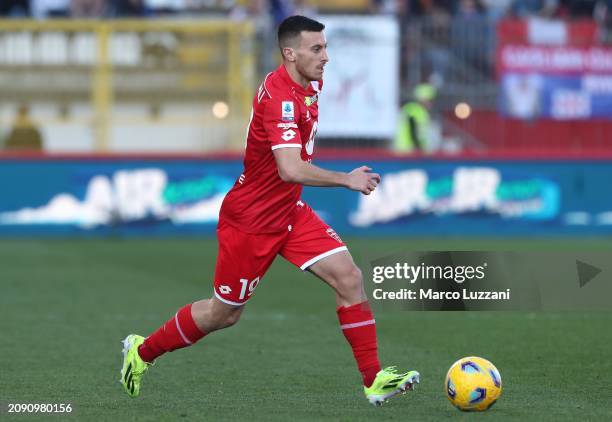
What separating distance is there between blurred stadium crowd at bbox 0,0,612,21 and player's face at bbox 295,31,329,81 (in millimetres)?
15804

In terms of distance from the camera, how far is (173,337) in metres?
7.91

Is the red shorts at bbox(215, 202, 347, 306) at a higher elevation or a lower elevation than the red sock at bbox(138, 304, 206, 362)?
higher

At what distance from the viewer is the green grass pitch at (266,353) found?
24.4ft

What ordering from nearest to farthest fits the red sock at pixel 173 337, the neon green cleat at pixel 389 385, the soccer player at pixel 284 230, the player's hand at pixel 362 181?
1. the player's hand at pixel 362 181
2. the neon green cleat at pixel 389 385
3. the soccer player at pixel 284 230
4. the red sock at pixel 173 337

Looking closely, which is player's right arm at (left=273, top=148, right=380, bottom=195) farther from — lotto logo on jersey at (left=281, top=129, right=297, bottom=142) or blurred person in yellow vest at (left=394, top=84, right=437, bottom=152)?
blurred person in yellow vest at (left=394, top=84, right=437, bottom=152)

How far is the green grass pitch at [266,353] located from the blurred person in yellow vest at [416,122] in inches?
240

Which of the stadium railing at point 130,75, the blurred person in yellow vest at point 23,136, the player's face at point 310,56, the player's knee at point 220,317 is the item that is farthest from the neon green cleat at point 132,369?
the stadium railing at point 130,75

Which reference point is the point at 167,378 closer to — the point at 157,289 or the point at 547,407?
the point at 547,407

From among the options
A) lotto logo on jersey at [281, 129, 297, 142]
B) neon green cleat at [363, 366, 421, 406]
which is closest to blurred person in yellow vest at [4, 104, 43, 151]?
lotto logo on jersey at [281, 129, 297, 142]

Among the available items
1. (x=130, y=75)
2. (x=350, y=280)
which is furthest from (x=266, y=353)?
(x=130, y=75)

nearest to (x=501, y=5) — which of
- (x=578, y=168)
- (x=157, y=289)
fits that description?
(x=578, y=168)

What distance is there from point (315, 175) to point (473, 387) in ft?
4.63

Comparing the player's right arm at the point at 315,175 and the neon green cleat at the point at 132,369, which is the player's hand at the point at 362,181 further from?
the neon green cleat at the point at 132,369

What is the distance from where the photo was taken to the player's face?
755cm
